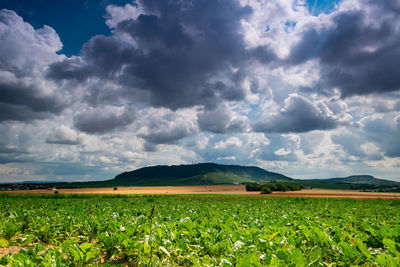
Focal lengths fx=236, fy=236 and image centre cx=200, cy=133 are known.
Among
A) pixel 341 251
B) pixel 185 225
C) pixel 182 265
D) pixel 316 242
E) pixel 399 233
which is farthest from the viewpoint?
pixel 185 225

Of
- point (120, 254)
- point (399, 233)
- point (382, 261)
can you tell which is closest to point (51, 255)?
point (120, 254)

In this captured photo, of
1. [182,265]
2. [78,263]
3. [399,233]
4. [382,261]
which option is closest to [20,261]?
[78,263]

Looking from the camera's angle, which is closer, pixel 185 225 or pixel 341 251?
pixel 341 251

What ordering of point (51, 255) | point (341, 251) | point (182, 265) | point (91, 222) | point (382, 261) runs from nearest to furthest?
point (382, 261), point (51, 255), point (341, 251), point (182, 265), point (91, 222)

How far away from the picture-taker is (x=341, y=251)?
21.2 ft

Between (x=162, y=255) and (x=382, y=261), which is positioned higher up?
(x=382, y=261)

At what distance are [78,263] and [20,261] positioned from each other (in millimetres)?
1220

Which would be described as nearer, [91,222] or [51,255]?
[51,255]

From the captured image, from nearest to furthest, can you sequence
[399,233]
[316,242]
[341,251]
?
[341,251]
[316,242]
[399,233]

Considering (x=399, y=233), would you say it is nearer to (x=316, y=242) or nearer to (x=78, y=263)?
(x=316, y=242)

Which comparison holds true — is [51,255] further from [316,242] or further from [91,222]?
[316,242]

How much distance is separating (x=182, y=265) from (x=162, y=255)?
67 centimetres

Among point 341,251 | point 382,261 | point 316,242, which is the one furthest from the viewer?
point 316,242

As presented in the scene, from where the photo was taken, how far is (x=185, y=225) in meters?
9.45
